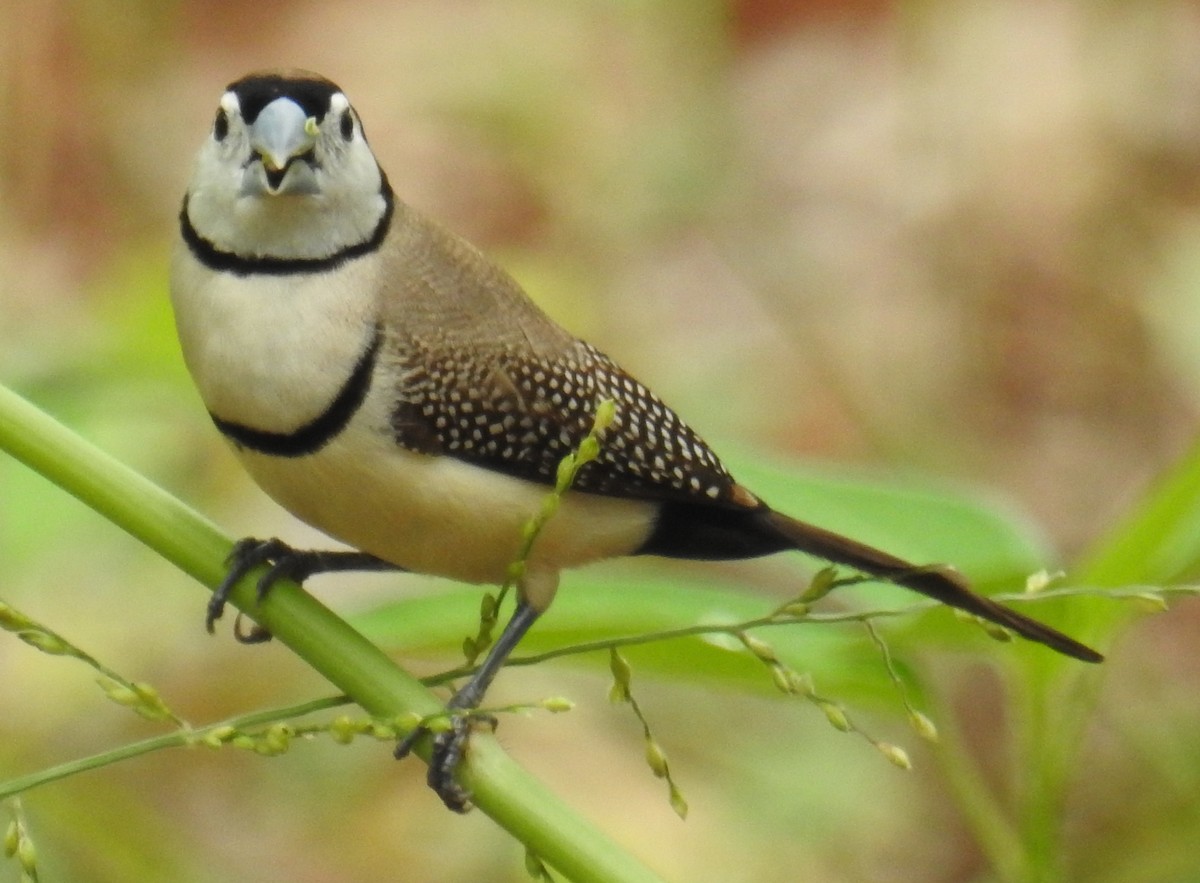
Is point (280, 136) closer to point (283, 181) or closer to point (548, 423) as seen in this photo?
point (283, 181)

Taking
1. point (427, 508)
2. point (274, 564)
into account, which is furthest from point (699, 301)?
point (274, 564)

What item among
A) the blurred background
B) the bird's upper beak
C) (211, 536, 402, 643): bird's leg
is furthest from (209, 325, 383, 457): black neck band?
the blurred background

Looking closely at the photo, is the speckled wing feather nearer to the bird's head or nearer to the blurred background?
the bird's head

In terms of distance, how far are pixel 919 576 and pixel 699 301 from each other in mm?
3904

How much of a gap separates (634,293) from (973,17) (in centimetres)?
Answer: 128

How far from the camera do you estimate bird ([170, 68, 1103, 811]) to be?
2162mm

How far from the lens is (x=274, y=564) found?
2.02 m

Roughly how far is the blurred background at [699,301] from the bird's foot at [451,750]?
1.12m

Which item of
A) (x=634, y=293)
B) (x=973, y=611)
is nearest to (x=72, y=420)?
(x=973, y=611)

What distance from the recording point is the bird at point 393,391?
7.09 feet

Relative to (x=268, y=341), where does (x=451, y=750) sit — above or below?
below

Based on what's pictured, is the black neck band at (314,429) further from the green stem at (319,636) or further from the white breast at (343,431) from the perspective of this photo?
the green stem at (319,636)

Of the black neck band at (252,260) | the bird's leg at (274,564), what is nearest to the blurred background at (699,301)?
the bird's leg at (274,564)

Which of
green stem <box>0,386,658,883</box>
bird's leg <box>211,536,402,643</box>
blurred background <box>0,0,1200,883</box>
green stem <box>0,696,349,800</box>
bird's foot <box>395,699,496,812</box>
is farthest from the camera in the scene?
blurred background <box>0,0,1200,883</box>
